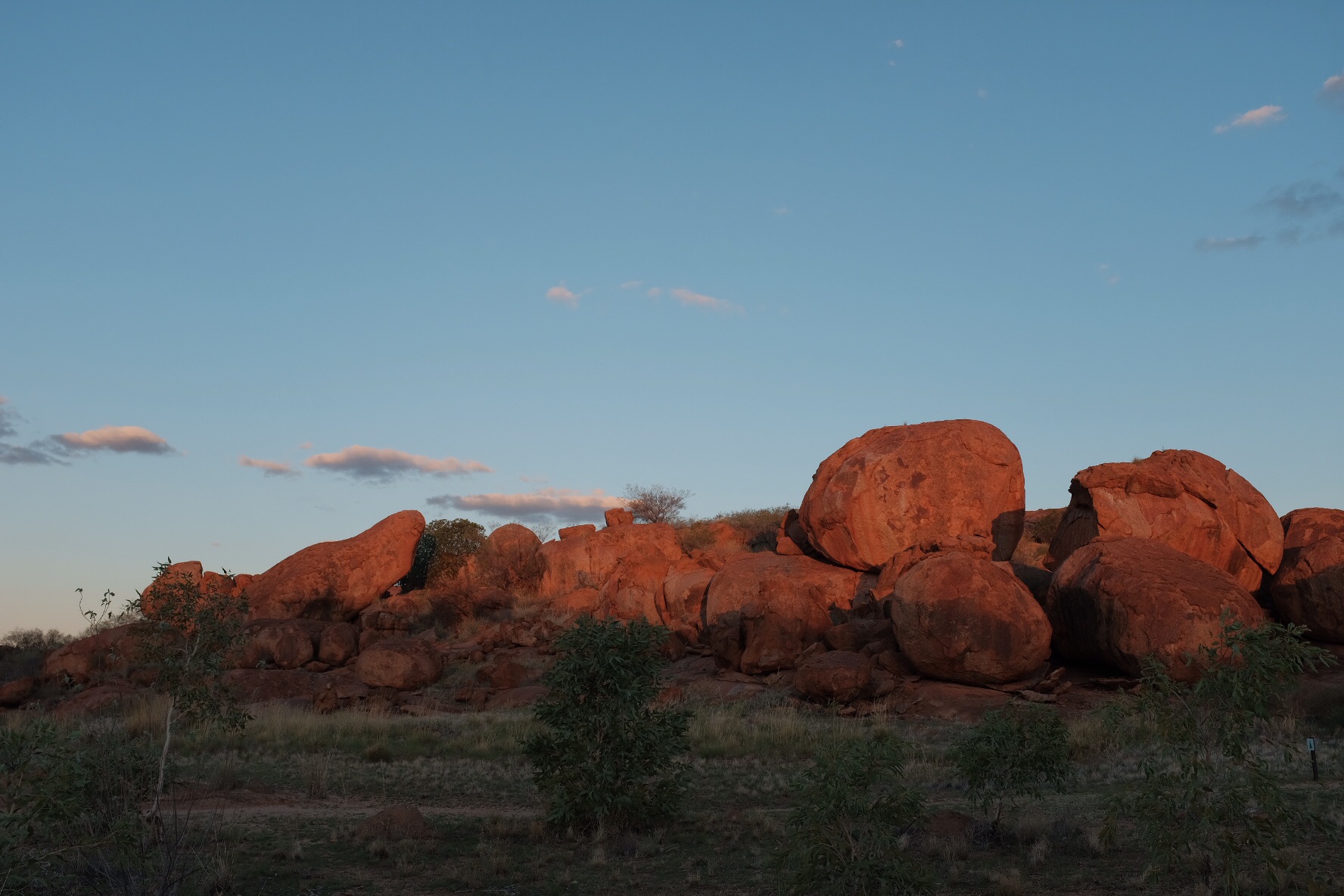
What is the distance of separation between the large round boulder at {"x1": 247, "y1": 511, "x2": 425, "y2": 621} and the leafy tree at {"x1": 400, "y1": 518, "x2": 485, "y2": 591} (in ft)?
20.8

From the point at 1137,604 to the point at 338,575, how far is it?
84.6 feet

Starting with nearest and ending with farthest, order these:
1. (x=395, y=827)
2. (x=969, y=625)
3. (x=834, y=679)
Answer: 1. (x=395, y=827)
2. (x=969, y=625)
3. (x=834, y=679)

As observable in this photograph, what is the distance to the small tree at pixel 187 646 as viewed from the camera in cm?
1173

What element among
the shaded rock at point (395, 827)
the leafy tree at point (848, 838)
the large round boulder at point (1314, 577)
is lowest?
the shaded rock at point (395, 827)

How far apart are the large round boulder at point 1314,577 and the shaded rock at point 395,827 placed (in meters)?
19.4

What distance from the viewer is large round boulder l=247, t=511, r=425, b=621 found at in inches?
1345

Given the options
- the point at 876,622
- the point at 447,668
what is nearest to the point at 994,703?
the point at 876,622

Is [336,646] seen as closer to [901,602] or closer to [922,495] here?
[901,602]

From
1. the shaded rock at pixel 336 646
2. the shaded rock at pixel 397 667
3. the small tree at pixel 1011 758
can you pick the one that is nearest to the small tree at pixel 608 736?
the small tree at pixel 1011 758

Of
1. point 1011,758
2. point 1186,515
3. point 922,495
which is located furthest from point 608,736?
point 1186,515

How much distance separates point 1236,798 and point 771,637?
58.6 ft

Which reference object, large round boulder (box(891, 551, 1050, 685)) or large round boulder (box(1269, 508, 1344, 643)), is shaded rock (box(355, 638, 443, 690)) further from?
large round boulder (box(1269, 508, 1344, 643))

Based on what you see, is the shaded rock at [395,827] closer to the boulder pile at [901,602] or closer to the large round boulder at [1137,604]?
the boulder pile at [901,602]

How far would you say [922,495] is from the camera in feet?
87.4
